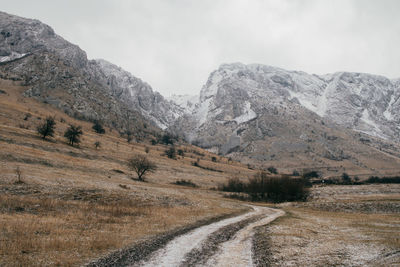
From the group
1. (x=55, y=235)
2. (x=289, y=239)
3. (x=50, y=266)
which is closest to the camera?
(x=50, y=266)

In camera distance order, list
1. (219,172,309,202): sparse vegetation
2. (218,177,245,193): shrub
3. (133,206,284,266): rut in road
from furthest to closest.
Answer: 1. (218,177,245,193): shrub
2. (219,172,309,202): sparse vegetation
3. (133,206,284,266): rut in road

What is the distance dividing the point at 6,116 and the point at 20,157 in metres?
76.1

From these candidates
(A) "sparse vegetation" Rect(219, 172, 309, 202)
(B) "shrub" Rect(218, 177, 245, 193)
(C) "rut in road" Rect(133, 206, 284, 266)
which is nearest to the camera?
(C) "rut in road" Rect(133, 206, 284, 266)

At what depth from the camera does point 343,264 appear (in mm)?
15180

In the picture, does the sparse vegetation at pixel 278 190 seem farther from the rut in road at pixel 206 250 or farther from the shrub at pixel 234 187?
the rut in road at pixel 206 250

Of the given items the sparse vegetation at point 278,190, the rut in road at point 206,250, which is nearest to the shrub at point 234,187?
the sparse vegetation at point 278,190

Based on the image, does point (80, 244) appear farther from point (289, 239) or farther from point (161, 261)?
point (289, 239)

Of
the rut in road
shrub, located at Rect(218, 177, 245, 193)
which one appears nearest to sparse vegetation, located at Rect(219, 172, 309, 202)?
shrub, located at Rect(218, 177, 245, 193)

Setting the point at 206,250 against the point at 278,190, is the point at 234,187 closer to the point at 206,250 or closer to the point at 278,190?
the point at 278,190

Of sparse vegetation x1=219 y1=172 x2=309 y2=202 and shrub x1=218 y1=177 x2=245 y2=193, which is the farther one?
shrub x1=218 y1=177 x2=245 y2=193

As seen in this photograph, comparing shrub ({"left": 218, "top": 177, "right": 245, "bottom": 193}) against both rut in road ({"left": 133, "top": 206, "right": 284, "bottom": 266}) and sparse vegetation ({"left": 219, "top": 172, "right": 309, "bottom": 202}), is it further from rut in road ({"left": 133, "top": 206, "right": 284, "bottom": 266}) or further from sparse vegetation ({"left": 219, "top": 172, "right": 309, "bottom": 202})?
rut in road ({"left": 133, "top": 206, "right": 284, "bottom": 266})

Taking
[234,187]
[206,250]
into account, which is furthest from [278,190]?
[206,250]

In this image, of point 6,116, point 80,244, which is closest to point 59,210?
point 80,244

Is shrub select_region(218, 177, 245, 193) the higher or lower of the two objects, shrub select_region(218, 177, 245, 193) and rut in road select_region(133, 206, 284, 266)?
the lower
